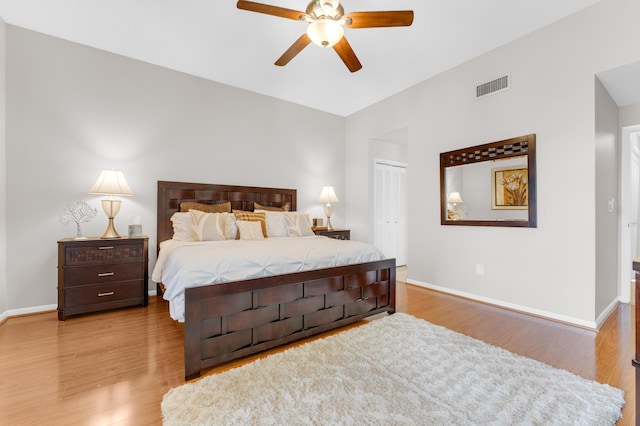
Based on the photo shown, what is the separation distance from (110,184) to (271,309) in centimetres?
233

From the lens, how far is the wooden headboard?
3627 millimetres

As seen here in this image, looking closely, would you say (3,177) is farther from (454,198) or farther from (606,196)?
(606,196)

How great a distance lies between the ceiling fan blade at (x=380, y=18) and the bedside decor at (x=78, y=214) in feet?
11.0

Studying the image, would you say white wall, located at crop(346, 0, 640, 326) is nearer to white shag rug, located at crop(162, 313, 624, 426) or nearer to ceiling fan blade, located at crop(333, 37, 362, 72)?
white shag rug, located at crop(162, 313, 624, 426)

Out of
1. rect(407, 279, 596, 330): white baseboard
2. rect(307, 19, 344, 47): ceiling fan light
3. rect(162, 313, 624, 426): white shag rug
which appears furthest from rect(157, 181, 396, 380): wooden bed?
rect(307, 19, 344, 47): ceiling fan light

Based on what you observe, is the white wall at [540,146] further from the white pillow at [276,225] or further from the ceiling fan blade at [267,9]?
the ceiling fan blade at [267,9]

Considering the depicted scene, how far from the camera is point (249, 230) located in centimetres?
335

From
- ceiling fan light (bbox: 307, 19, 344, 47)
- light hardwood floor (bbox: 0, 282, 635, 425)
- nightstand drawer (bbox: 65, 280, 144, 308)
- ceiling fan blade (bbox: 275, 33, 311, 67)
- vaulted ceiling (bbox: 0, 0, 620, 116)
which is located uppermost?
vaulted ceiling (bbox: 0, 0, 620, 116)

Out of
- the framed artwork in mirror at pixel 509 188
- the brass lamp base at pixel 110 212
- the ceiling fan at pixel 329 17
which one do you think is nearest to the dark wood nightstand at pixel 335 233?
the framed artwork in mirror at pixel 509 188

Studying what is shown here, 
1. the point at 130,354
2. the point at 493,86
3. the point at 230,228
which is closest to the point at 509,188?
the point at 493,86

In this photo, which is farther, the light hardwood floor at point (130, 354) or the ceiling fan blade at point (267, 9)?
the ceiling fan blade at point (267, 9)

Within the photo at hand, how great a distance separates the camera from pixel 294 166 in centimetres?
485

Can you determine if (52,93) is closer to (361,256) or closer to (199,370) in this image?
(199,370)

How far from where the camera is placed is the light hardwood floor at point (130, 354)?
151cm
